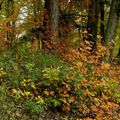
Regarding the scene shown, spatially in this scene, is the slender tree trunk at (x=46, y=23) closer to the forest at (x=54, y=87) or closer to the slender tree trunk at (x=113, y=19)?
the forest at (x=54, y=87)

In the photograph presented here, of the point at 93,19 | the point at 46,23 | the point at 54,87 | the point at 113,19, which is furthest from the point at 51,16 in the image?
the point at 54,87

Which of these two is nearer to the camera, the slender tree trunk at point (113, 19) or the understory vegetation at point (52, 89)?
the understory vegetation at point (52, 89)

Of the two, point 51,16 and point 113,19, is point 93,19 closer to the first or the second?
point 113,19

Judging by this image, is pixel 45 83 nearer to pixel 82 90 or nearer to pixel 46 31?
pixel 82 90

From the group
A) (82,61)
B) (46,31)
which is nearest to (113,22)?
(46,31)

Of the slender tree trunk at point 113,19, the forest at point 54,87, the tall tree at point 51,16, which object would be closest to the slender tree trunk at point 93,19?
the slender tree trunk at point 113,19

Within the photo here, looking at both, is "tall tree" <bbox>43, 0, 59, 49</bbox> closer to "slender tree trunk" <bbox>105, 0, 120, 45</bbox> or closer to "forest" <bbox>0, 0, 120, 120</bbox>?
"forest" <bbox>0, 0, 120, 120</bbox>

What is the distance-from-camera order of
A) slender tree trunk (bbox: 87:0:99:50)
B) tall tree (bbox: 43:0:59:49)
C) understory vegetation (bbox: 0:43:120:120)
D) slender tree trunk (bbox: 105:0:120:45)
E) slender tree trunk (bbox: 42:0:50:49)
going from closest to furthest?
1. understory vegetation (bbox: 0:43:120:120)
2. slender tree trunk (bbox: 42:0:50:49)
3. tall tree (bbox: 43:0:59:49)
4. slender tree trunk (bbox: 105:0:120:45)
5. slender tree trunk (bbox: 87:0:99:50)

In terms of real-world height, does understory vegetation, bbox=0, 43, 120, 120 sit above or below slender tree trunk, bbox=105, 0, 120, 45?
below

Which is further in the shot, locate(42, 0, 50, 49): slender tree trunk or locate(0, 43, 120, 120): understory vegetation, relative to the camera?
locate(42, 0, 50, 49): slender tree trunk

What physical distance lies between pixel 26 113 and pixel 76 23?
10.0 metres

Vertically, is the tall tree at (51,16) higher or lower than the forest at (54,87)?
higher

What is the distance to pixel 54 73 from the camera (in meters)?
7.40

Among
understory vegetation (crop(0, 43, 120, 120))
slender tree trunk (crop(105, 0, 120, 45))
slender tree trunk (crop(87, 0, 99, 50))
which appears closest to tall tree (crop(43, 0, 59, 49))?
understory vegetation (crop(0, 43, 120, 120))
